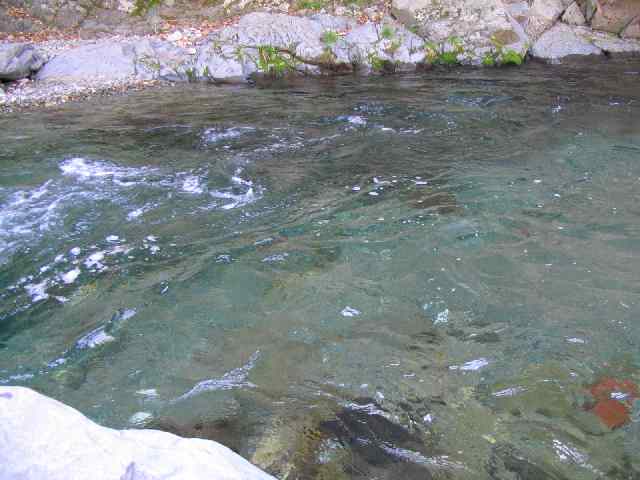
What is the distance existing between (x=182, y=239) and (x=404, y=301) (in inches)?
93.0

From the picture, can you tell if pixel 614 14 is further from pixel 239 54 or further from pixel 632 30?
pixel 239 54

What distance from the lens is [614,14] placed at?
588 inches

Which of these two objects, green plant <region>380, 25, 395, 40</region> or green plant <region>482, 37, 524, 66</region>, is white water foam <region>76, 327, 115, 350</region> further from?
green plant <region>482, 37, 524, 66</region>

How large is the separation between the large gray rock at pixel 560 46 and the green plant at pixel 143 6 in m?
10.6

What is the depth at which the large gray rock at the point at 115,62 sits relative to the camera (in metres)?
12.2

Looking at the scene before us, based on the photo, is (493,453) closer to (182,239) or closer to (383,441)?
(383,441)

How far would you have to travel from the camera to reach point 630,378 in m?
3.46

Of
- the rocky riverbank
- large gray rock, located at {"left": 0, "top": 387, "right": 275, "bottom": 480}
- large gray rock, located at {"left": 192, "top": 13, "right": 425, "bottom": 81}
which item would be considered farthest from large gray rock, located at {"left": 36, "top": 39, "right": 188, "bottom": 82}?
large gray rock, located at {"left": 0, "top": 387, "right": 275, "bottom": 480}

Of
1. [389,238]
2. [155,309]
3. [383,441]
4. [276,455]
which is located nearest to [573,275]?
[389,238]

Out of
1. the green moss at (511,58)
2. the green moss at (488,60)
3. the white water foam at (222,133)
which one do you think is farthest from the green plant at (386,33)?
the white water foam at (222,133)

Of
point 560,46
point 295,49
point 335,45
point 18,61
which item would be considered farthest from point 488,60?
point 18,61

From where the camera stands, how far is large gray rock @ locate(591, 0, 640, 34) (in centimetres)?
1481

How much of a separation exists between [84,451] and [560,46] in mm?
14940

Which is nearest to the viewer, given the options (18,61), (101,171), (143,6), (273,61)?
(101,171)
